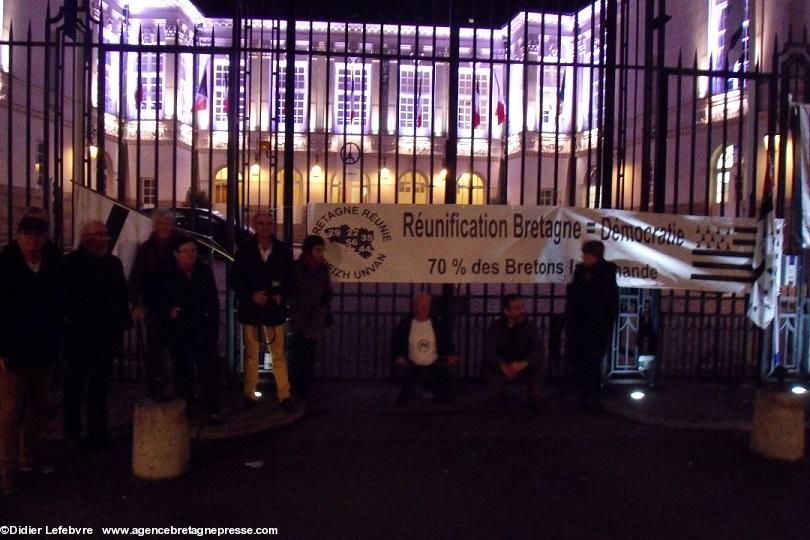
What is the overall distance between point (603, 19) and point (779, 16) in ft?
52.7

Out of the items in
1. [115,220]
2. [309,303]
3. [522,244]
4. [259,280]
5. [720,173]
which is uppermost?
[720,173]

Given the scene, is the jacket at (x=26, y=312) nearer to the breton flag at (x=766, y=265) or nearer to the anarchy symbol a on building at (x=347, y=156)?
the anarchy symbol a on building at (x=347, y=156)

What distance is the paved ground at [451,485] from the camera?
15.7 feet

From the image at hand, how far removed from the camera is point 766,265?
849 cm

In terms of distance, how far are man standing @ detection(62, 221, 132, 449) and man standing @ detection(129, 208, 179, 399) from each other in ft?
1.22

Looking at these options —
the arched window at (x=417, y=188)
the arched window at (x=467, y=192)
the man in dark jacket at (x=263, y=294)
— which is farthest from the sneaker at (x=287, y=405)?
the arched window at (x=417, y=188)

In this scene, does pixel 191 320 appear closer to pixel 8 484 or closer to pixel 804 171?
pixel 8 484

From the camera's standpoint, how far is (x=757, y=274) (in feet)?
28.1

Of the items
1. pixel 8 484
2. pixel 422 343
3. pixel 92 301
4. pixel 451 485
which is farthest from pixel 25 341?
pixel 422 343

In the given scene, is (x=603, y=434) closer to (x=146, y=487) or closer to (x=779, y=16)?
(x=146, y=487)

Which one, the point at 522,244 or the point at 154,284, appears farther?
the point at 522,244

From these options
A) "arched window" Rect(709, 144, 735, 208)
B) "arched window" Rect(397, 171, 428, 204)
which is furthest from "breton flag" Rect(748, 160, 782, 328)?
"arched window" Rect(397, 171, 428, 204)

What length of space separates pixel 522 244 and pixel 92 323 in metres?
4.34

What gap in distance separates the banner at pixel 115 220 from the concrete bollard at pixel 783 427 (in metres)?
5.84
